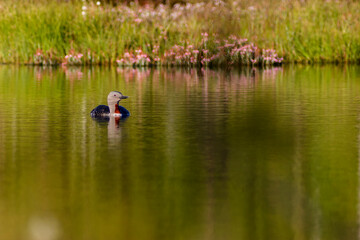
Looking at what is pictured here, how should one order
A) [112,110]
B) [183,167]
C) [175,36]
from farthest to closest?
[175,36] → [112,110] → [183,167]

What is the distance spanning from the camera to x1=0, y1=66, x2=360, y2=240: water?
267 inches

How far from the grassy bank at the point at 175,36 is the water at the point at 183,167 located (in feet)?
36.0

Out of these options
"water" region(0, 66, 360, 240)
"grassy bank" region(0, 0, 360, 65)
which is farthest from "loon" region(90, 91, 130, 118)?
"grassy bank" region(0, 0, 360, 65)

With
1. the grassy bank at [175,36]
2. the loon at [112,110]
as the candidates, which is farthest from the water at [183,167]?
the grassy bank at [175,36]

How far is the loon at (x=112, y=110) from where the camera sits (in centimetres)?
1437

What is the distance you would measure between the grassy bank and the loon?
571 inches

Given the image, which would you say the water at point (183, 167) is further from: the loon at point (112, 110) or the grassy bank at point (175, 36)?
the grassy bank at point (175, 36)

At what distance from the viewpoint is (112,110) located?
47.5ft

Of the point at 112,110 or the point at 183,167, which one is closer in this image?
the point at 183,167

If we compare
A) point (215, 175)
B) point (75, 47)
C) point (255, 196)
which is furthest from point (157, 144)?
point (75, 47)

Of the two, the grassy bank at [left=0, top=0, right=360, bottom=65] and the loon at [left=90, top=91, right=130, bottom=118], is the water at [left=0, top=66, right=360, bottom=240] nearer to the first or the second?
the loon at [left=90, top=91, right=130, bottom=118]

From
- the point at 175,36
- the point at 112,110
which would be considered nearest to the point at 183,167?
the point at 112,110

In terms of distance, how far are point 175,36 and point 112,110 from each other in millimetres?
15452

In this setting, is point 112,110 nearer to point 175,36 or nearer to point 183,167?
point 183,167
